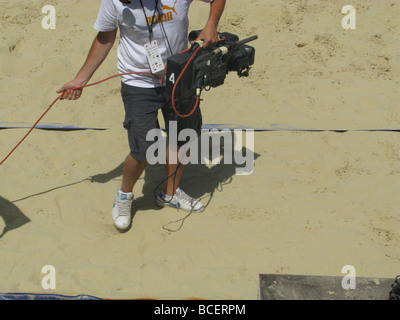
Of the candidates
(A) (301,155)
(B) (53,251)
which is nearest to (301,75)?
(A) (301,155)

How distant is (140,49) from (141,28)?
13cm

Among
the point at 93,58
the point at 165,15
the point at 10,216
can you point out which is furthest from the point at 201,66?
the point at 10,216

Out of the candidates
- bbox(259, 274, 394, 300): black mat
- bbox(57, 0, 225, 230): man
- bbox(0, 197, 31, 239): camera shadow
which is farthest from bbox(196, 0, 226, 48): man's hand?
bbox(0, 197, 31, 239): camera shadow

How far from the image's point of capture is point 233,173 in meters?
4.05

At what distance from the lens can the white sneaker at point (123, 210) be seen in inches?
136

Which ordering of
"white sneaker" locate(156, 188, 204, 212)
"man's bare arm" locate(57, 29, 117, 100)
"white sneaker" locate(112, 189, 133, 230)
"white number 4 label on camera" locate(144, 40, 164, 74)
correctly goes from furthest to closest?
1. "white sneaker" locate(156, 188, 204, 212)
2. "white sneaker" locate(112, 189, 133, 230)
3. "man's bare arm" locate(57, 29, 117, 100)
4. "white number 4 label on camera" locate(144, 40, 164, 74)

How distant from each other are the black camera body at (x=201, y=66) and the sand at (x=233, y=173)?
3.08ft

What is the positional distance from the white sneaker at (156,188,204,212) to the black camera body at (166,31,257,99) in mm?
784

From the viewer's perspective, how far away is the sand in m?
3.15

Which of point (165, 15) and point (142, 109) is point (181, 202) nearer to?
point (142, 109)

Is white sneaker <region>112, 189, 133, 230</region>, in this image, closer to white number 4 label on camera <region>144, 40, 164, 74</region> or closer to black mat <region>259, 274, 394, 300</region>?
white number 4 label on camera <region>144, 40, 164, 74</region>

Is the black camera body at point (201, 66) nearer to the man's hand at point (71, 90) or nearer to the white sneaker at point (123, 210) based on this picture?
the man's hand at point (71, 90)

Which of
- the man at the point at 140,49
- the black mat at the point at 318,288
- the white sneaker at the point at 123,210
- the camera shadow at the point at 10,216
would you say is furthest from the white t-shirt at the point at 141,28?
the black mat at the point at 318,288

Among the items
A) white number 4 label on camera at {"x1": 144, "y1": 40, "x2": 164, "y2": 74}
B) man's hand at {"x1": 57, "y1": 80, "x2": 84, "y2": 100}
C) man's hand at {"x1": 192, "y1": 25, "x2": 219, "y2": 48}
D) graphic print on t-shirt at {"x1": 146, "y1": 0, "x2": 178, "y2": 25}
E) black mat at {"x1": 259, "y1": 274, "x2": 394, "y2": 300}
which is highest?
graphic print on t-shirt at {"x1": 146, "y1": 0, "x2": 178, "y2": 25}
